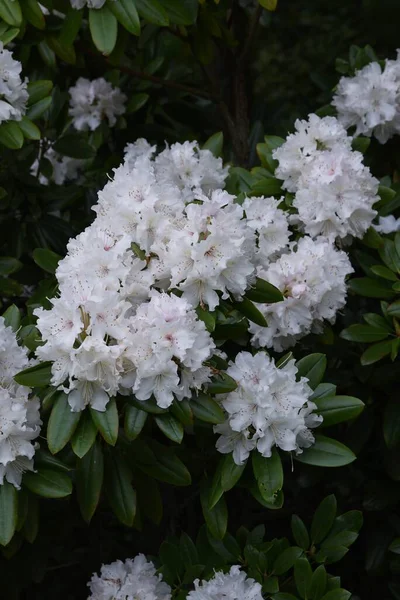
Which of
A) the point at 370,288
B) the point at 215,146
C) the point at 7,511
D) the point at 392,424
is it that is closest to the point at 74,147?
the point at 215,146

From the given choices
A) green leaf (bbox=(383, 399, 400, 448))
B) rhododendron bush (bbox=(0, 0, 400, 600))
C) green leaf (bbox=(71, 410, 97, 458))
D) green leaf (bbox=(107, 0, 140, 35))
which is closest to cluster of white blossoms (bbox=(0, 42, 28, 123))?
rhododendron bush (bbox=(0, 0, 400, 600))

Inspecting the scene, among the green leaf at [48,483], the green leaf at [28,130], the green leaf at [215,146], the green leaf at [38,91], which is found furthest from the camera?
the green leaf at [215,146]

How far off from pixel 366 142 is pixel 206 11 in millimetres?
715

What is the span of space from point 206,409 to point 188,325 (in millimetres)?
174

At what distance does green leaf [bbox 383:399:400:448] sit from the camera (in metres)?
2.24

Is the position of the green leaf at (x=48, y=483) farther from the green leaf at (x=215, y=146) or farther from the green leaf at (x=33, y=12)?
the green leaf at (x=33, y=12)

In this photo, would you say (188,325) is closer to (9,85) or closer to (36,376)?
(36,376)

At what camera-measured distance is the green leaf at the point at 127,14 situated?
7.41ft

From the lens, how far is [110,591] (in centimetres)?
203

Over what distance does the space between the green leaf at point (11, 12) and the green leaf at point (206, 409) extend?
111 centimetres

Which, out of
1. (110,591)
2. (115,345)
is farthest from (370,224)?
(110,591)

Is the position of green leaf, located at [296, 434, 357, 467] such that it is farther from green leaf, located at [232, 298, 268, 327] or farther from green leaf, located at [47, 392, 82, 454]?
green leaf, located at [47, 392, 82, 454]

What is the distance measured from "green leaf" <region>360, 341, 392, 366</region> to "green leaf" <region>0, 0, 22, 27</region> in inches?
46.4

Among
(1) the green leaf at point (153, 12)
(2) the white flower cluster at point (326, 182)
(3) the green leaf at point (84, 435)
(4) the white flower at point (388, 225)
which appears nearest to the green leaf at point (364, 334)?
(2) the white flower cluster at point (326, 182)
